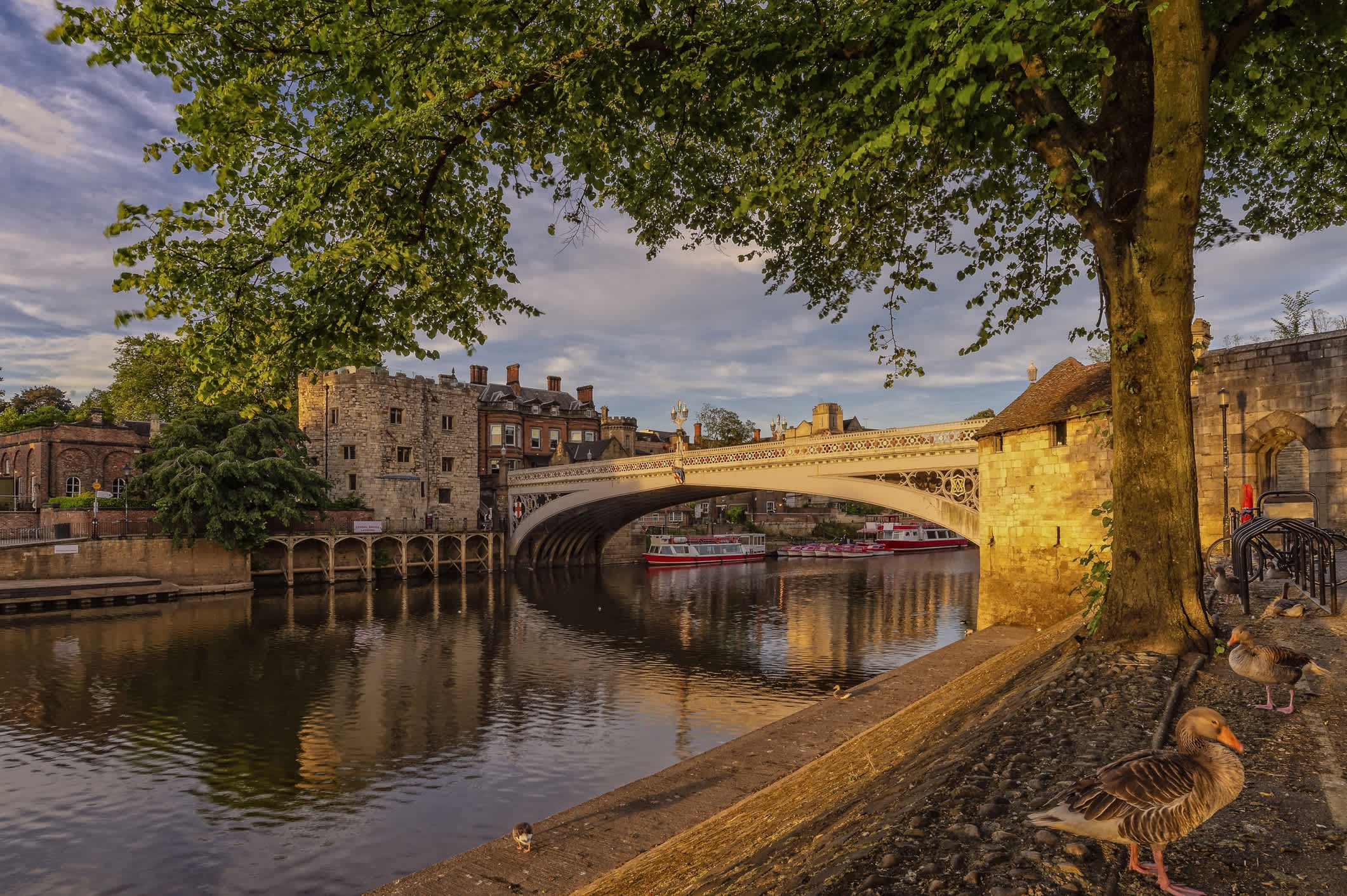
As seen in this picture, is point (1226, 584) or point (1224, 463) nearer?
point (1226, 584)

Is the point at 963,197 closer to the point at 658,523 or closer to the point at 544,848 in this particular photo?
the point at 544,848

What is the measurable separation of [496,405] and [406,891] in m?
58.8

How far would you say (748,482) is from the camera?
3581 cm

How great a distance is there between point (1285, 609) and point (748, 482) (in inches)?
1086

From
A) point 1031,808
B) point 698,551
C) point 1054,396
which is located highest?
point 1054,396

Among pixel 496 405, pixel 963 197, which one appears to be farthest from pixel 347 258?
pixel 496 405

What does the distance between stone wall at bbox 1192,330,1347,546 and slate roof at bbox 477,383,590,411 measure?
5412cm

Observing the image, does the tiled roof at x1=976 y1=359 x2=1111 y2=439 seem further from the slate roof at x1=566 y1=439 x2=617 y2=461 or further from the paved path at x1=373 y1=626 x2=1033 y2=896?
the slate roof at x1=566 y1=439 x2=617 y2=461

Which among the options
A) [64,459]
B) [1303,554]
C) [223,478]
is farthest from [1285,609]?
[64,459]

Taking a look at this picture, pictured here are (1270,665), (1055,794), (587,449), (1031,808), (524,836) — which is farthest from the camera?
(587,449)

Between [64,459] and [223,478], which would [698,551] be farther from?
[64,459]

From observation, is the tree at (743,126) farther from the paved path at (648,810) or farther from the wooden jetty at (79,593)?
the wooden jetty at (79,593)

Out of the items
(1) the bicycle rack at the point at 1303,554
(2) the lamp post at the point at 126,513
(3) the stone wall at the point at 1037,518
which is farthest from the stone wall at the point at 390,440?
(1) the bicycle rack at the point at 1303,554

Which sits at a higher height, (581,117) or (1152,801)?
(581,117)
